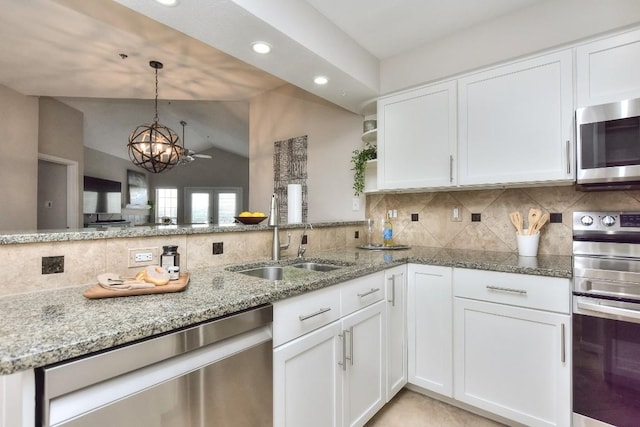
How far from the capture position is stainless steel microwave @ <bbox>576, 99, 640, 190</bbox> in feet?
4.99

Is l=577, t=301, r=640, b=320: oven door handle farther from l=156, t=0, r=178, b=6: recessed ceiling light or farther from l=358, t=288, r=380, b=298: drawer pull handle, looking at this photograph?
l=156, t=0, r=178, b=6: recessed ceiling light

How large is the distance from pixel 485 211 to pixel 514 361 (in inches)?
41.3

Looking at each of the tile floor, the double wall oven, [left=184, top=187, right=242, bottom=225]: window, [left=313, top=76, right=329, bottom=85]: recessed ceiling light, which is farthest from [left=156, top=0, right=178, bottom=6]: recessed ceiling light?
[left=184, top=187, right=242, bottom=225]: window

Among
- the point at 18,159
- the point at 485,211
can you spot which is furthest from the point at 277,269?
the point at 18,159

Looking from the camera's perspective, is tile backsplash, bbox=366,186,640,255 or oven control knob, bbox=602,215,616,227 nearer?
oven control knob, bbox=602,215,616,227

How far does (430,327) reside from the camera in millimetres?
1929

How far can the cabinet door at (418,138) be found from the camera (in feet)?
7.05

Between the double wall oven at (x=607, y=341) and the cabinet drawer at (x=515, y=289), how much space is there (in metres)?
0.06

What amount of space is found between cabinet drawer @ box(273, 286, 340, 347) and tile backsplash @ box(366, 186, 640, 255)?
139cm

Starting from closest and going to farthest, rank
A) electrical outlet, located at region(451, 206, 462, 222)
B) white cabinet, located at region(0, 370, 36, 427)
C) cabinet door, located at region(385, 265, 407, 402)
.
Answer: white cabinet, located at region(0, 370, 36, 427), cabinet door, located at region(385, 265, 407, 402), electrical outlet, located at region(451, 206, 462, 222)

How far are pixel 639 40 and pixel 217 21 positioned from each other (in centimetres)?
213

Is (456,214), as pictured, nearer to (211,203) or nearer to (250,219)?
(250,219)

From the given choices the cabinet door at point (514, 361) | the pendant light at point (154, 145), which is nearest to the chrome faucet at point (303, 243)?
the cabinet door at point (514, 361)

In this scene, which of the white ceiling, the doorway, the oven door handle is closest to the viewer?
the oven door handle
